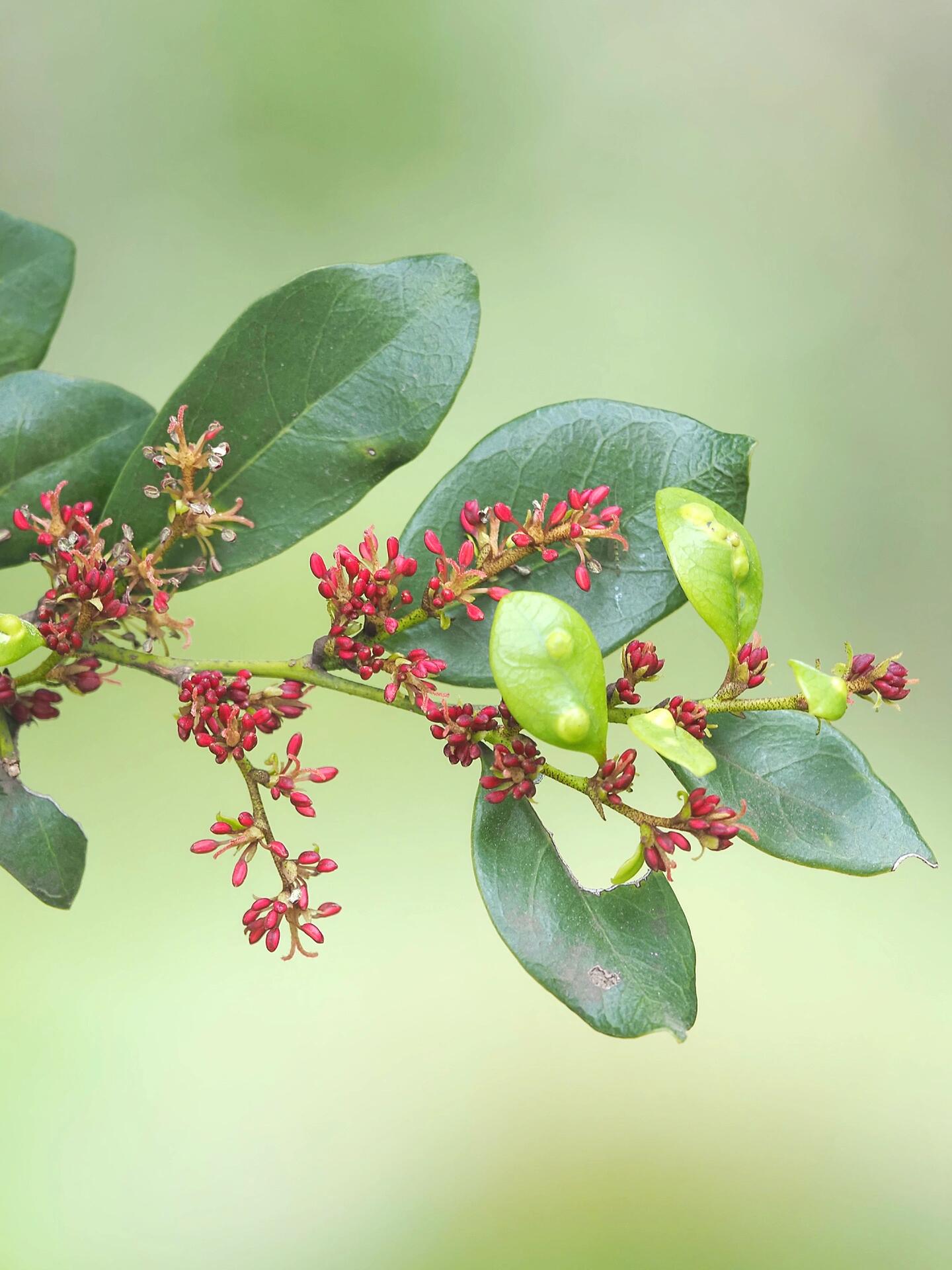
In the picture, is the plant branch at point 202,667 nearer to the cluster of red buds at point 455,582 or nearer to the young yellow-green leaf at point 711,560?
the cluster of red buds at point 455,582

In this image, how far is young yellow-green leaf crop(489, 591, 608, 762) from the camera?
0.55 metres

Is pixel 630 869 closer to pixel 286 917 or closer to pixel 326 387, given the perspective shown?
pixel 286 917

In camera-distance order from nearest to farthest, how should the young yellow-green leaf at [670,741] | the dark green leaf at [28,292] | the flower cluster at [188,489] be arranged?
1. the young yellow-green leaf at [670,741]
2. the flower cluster at [188,489]
3. the dark green leaf at [28,292]

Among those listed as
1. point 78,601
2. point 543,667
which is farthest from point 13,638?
point 543,667

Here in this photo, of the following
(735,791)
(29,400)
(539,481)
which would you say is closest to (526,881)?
(735,791)

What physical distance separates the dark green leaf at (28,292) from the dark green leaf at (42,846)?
1.08 ft

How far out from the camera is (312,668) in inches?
26.0

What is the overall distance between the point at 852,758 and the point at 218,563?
1.38ft

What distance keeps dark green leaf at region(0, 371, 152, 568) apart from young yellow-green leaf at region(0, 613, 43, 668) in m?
0.19

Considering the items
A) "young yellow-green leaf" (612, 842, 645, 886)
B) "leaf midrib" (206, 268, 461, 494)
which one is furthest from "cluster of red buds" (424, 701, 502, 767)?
"leaf midrib" (206, 268, 461, 494)

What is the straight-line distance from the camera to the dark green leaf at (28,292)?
792 mm

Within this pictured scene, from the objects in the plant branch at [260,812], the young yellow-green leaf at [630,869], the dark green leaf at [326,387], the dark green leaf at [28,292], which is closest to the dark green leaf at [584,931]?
the young yellow-green leaf at [630,869]

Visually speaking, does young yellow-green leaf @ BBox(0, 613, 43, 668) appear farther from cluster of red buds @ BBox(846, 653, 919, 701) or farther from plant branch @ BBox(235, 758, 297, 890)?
cluster of red buds @ BBox(846, 653, 919, 701)

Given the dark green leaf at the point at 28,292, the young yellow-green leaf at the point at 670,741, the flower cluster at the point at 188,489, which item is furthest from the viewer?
the dark green leaf at the point at 28,292
